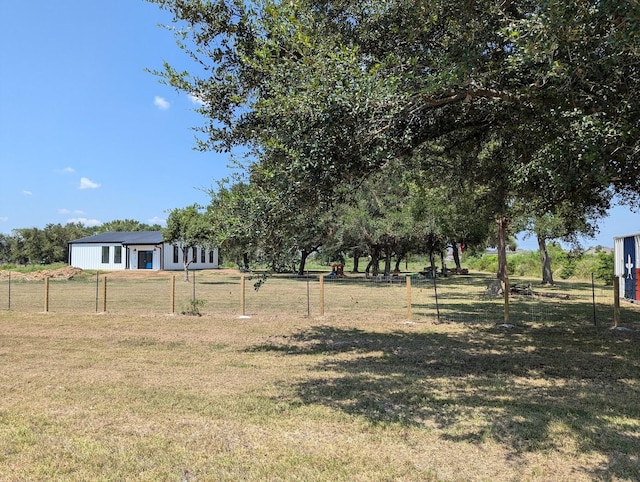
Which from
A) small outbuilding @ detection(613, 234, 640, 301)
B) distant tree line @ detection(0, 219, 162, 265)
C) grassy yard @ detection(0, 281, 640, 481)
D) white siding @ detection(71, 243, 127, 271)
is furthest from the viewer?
distant tree line @ detection(0, 219, 162, 265)

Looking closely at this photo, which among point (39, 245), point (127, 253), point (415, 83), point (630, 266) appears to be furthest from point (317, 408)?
point (39, 245)

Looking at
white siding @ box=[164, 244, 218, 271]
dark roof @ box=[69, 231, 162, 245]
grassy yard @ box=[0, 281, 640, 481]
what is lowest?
grassy yard @ box=[0, 281, 640, 481]

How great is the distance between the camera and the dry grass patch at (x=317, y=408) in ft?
12.5

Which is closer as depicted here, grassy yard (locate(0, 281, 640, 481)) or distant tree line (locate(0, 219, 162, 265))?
grassy yard (locate(0, 281, 640, 481))

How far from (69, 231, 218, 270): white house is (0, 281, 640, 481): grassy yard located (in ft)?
117

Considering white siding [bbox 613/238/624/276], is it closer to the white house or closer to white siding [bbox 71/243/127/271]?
the white house

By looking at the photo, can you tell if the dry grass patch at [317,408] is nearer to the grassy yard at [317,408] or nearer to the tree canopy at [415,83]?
the grassy yard at [317,408]

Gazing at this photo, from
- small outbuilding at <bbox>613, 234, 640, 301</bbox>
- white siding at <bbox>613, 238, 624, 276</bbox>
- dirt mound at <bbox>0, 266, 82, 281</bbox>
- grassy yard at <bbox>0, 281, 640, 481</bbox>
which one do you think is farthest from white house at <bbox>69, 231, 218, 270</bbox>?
grassy yard at <bbox>0, 281, 640, 481</bbox>

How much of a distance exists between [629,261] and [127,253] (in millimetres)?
40023

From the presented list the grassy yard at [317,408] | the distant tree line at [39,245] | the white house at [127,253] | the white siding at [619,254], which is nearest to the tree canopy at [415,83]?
the grassy yard at [317,408]

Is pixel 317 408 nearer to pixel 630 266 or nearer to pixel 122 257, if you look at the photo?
pixel 630 266

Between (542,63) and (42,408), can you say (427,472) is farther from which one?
(542,63)

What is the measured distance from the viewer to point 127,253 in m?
45.8

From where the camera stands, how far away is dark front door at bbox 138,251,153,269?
45438 millimetres
